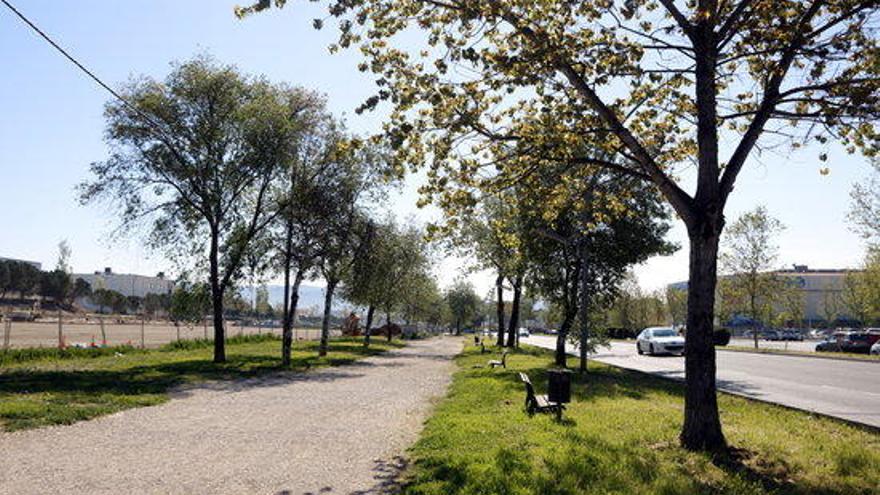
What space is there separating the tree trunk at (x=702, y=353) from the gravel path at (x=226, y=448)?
3.77 metres

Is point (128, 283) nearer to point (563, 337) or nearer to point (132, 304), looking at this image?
point (132, 304)

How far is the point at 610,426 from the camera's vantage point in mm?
10703

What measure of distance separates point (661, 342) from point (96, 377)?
28043 mm

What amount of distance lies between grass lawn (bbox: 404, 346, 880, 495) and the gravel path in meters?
0.81

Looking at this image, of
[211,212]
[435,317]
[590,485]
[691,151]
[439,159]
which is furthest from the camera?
[435,317]

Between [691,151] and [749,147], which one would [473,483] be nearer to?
[749,147]

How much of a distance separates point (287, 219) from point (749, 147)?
20.2 metres

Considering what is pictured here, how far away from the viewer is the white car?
36.1 meters

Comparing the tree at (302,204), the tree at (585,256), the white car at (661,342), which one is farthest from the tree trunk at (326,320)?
the white car at (661,342)

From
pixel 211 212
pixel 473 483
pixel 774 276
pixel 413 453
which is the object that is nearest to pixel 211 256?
pixel 211 212

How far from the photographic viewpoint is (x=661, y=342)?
3666 cm

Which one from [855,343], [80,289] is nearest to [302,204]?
[855,343]

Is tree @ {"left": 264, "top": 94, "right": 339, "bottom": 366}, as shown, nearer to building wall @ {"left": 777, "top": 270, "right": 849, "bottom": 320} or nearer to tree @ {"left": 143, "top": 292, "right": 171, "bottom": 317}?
tree @ {"left": 143, "top": 292, "right": 171, "bottom": 317}

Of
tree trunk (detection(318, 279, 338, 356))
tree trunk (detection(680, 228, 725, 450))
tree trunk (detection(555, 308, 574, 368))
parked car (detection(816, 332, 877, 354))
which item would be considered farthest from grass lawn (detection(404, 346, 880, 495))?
parked car (detection(816, 332, 877, 354))
